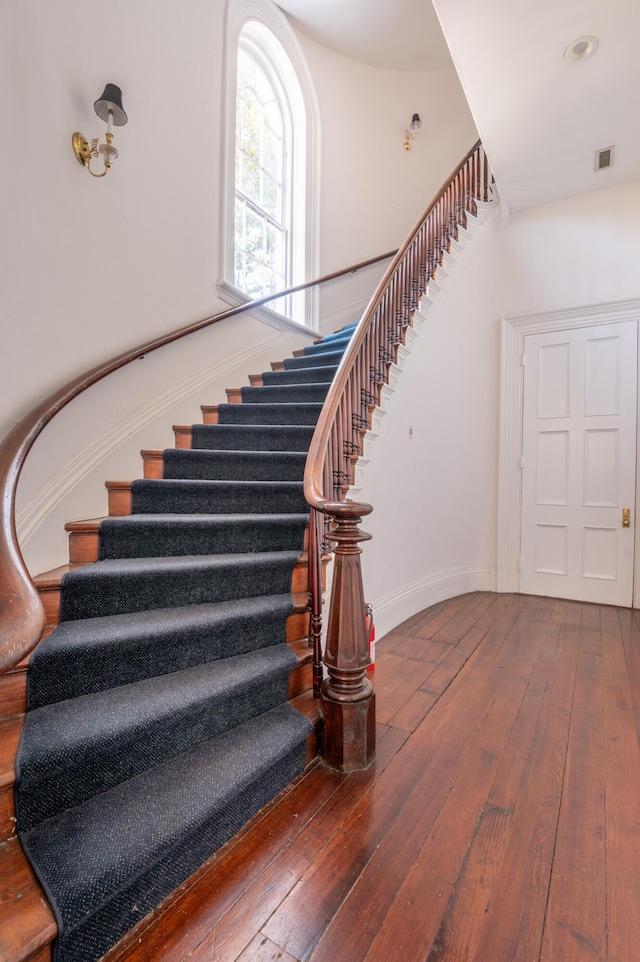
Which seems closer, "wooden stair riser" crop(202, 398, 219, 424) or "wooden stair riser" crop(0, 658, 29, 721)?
"wooden stair riser" crop(0, 658, 29, 721)

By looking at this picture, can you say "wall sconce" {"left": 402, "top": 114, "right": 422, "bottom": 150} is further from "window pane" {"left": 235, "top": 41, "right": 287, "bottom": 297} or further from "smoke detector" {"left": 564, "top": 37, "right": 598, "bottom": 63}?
"smoke detector" {"left": 564, "top": 37, "right": 598, "bottom": 63}

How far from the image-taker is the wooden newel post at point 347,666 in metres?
1.57

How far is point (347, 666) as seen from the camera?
1584 millimetres

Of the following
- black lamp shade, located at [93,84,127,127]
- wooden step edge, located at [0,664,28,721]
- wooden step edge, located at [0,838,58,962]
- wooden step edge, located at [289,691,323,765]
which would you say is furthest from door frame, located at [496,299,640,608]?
wooden step edge, located at [0,838,58,962]

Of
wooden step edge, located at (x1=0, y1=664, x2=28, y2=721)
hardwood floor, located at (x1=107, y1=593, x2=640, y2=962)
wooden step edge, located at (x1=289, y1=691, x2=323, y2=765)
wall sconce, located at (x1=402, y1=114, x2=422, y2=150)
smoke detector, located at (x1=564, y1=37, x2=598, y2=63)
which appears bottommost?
hardwood floor, located at (x1=107, y1=593, x2=640, y2=962)

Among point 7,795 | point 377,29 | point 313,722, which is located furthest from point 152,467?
point 377,29

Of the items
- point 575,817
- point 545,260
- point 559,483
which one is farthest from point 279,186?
point 575,817

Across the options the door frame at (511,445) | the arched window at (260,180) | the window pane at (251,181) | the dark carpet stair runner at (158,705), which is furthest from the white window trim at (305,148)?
the dark carpet stair runner at (158,705)

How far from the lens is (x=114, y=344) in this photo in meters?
2.42

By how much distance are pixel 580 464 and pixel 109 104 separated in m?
3.82

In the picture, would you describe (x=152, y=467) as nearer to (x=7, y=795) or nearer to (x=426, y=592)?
(x=7, y=795)

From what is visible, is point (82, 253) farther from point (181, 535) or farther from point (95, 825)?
point (95, 825)

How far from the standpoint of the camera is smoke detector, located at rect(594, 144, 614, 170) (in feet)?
10.5

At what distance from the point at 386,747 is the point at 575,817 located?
0.62 metres
